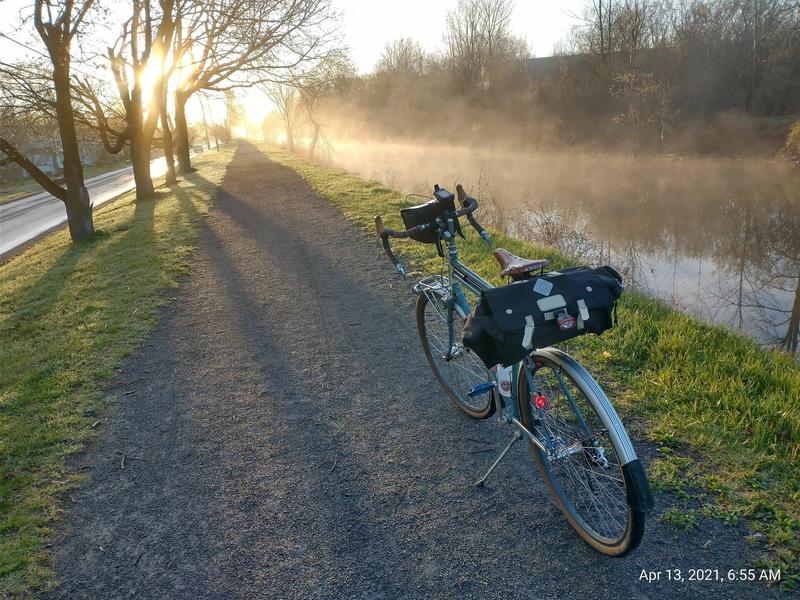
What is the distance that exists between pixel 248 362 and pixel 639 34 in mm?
39339

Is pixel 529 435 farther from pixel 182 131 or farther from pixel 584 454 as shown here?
pixel 182 131

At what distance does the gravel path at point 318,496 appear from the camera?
2.31 metres

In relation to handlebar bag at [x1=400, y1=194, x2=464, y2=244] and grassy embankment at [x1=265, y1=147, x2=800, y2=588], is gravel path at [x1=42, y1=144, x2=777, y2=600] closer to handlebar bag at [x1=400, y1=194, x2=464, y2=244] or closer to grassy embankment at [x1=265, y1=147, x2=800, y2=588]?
grassy embankment at [x1=265, y1=147, x2=800, y2=588]

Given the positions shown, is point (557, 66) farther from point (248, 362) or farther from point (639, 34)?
point (248, 362)

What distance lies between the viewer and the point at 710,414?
3174 mm

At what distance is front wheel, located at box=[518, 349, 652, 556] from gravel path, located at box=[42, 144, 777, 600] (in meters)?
0.14

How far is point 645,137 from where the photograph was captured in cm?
2869

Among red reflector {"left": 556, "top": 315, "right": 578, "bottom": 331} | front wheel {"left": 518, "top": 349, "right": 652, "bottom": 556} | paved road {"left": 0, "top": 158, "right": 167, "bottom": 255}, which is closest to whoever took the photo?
front wheel {"left": 518, "top": 349, "right": 652, "bottom": 556}

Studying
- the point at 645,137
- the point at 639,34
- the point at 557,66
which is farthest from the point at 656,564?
the point at 557,66

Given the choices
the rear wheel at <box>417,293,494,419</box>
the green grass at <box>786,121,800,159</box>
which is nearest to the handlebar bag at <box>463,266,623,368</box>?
the rear wheel at <box>417,293,494,419</box>

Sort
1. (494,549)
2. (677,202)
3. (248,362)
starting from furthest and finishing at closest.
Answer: (677,202)
(248,362)
(494,549)

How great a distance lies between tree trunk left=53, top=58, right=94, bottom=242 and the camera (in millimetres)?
10719

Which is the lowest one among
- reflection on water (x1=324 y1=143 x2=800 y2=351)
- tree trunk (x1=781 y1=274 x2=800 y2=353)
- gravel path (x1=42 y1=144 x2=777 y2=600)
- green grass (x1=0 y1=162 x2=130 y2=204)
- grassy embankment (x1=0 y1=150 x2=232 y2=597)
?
tree trunk (x1=781 y1=274 x2=800 y2=353)

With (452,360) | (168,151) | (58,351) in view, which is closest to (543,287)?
(452,360)
